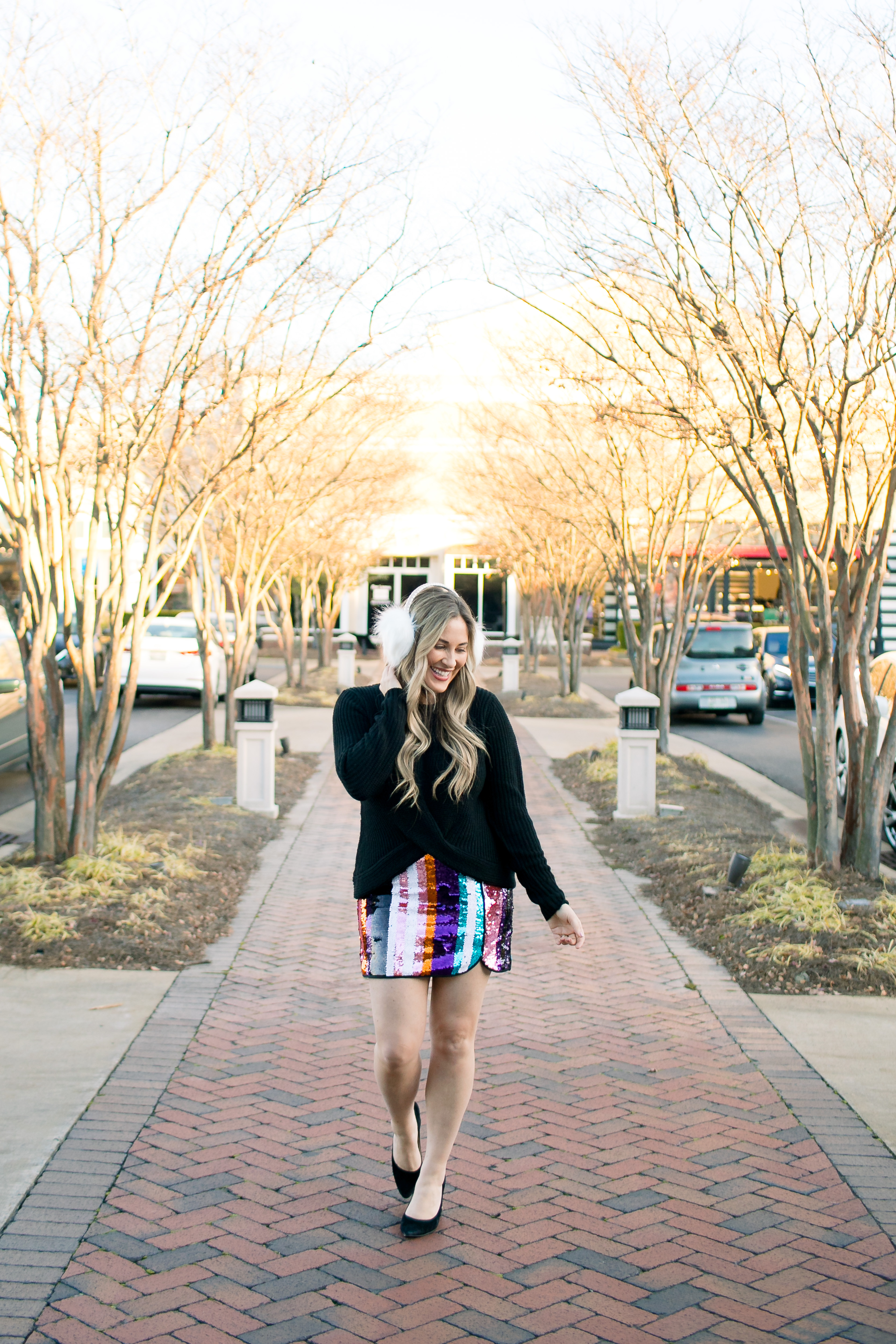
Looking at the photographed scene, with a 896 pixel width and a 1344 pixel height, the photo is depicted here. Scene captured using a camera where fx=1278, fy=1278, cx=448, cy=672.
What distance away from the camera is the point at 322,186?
761 centimetres

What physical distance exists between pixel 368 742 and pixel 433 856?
0.34m

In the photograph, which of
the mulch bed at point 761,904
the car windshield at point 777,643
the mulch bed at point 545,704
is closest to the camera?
the mulch bed at point 761,904

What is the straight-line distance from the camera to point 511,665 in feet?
78.3

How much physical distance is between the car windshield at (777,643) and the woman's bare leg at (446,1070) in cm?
2225

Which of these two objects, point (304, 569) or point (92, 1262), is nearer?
point (92, 1262)

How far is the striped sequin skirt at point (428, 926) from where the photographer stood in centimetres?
331

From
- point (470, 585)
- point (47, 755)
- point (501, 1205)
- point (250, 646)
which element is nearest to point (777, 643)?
point (250, 646)

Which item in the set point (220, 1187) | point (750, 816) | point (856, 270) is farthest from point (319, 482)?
point (220, 1187)

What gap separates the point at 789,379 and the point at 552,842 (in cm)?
412

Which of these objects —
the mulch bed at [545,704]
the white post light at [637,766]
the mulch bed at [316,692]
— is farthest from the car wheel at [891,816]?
the mulch bed at [316,692]

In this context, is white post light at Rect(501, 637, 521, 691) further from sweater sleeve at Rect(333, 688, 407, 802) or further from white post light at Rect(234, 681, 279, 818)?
sweater sleeve at Rect(333, 688, 407, 802)

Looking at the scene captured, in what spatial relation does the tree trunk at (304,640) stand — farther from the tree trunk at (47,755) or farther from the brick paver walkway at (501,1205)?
the brick paver walkway at (501,1205)

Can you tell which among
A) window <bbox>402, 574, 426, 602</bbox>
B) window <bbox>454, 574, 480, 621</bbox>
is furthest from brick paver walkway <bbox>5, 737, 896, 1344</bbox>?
window <bbox>402, 574, 426, 602</bbox>

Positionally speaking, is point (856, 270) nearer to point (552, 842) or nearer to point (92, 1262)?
point (552, 842)
